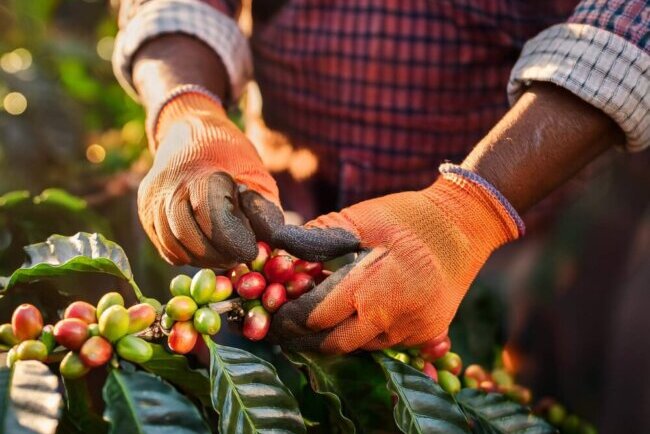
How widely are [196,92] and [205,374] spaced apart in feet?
2.14

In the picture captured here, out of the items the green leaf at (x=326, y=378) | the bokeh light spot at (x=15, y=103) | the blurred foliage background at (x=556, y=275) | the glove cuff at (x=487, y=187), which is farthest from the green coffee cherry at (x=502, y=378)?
the bokeh light spot at (x=15, y=103)

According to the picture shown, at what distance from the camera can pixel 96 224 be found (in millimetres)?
1279

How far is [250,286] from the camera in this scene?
0.95m

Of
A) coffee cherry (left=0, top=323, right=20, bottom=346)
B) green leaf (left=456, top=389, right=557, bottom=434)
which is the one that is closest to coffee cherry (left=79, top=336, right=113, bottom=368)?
coffee cherry (left=0, top=323, right=20, bottom=346)

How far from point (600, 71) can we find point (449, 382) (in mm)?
591

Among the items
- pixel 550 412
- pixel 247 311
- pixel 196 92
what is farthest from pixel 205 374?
pixel 550 412

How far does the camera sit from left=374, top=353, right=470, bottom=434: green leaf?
2.88 feet

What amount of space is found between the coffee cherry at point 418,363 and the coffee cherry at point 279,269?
24cm

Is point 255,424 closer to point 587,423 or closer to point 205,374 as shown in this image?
point 205,374

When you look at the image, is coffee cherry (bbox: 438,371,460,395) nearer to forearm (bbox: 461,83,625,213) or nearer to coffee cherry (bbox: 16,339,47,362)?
forearm (bbox: 461,83,625,213)

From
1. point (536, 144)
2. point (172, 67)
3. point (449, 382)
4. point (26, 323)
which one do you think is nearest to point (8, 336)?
point (26, 323)

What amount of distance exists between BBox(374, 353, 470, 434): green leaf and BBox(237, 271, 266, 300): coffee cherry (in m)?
0.21

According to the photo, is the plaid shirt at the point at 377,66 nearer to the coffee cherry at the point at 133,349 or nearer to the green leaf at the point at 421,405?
the green leaf at the point at 421,405

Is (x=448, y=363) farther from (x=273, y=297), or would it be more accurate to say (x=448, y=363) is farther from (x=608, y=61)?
(x=608, y=61)
